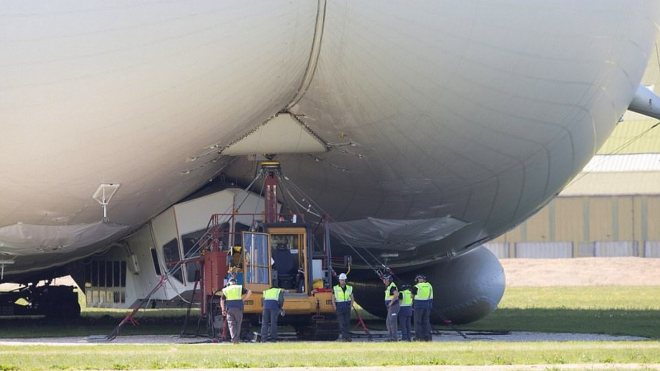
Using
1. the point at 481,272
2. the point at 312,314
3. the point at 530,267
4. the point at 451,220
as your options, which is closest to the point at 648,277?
the point at 530,267

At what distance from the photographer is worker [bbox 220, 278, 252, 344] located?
22.0 metres

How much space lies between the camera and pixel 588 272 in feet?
245

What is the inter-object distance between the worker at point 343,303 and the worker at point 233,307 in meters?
2.09

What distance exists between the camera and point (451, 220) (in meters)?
27.2

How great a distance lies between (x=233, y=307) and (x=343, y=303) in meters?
2.56

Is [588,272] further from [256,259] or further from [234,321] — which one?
[234,321]

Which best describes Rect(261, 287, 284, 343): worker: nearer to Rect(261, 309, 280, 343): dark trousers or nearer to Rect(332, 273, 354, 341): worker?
Rect(261, 309, 280, 343): dark trousers

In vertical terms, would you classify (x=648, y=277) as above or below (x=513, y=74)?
below

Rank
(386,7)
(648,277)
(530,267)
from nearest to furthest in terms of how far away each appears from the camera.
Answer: (386,7) → (648,277) → (530,267)

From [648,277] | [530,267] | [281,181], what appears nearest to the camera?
[281,181]

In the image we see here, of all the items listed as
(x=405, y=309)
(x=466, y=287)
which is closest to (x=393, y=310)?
(x=405, y=309)

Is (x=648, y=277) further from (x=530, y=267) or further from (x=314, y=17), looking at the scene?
(x=314, y=17)

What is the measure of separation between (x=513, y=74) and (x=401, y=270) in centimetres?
1072

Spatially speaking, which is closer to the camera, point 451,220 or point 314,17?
point 314,17
